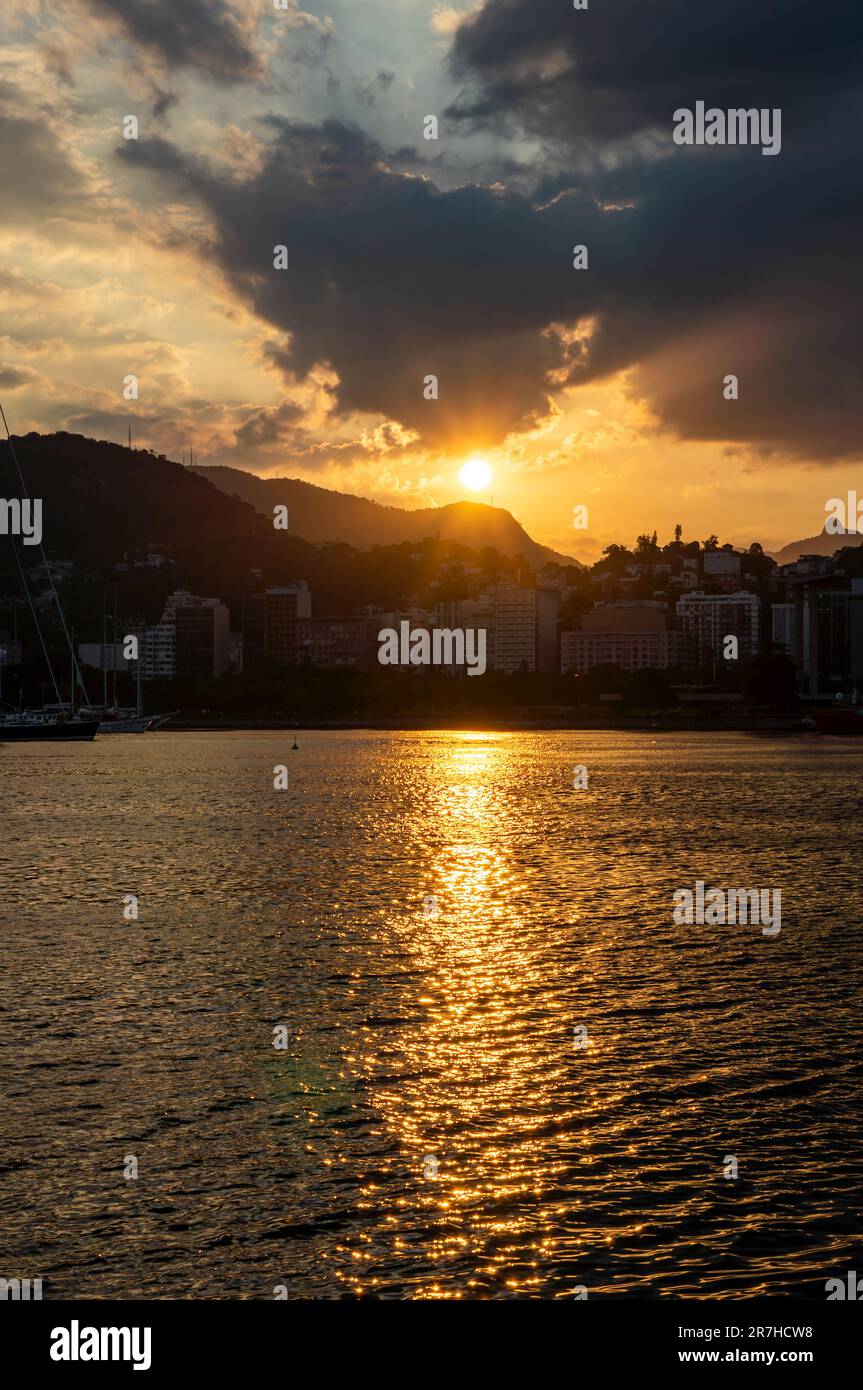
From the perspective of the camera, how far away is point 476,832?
180ft

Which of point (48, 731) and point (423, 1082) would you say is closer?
point (423, 1082)

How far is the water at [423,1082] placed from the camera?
38.4ft

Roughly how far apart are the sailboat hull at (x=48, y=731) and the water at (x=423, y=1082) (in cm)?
11878

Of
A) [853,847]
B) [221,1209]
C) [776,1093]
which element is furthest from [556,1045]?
[853,847]

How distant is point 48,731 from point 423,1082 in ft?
489

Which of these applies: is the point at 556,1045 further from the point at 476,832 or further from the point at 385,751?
the point at 385,751

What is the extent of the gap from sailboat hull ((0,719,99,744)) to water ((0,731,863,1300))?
118775 mm

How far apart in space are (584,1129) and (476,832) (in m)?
40.0

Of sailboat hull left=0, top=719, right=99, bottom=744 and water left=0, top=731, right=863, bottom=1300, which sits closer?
water left=0, top=731, right=863, bottom=1300

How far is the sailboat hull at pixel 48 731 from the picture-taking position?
6102 inches

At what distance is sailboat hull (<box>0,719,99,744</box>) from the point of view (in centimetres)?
15500

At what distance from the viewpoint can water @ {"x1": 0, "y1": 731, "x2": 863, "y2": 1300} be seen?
11.7 meters

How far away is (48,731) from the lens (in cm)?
15862

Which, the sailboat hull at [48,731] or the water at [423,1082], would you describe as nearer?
the water at [423,1082]
